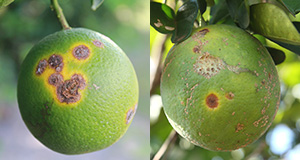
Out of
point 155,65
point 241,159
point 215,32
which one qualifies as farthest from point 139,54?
point 215,32

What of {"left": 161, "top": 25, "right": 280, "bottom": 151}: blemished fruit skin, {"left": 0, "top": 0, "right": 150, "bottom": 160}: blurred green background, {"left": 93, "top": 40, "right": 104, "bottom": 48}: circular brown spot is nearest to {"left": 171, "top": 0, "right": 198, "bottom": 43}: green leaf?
{"left": 161, "top": 25, "right": 280, "bottom": 151}: blemished fruit skin

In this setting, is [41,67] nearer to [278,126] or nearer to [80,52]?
[80,52]

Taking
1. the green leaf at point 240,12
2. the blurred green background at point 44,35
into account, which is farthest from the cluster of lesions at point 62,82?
the blurred green background at point 44,35

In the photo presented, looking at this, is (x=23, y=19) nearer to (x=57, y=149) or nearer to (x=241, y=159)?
(x=241, y=159)

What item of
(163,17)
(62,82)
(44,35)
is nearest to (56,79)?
(62,82)

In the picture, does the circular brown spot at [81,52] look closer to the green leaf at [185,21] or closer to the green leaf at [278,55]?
the green leaf at [185,21]

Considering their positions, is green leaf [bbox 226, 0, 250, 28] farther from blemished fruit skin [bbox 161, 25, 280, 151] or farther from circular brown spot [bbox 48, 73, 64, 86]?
circular brown spot [bbox 48, 73, 64, 86]
